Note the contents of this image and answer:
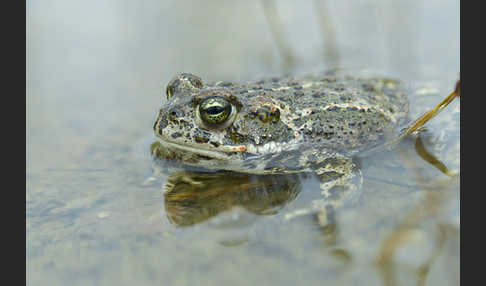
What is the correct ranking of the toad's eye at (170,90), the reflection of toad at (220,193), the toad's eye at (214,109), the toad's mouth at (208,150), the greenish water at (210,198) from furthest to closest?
the toad's eye at (170,90) < the toad's mouth at (208,150) < the toad's eye at (214,109) < the reflection of toad at (220,193) < the greenish water at (210,198)

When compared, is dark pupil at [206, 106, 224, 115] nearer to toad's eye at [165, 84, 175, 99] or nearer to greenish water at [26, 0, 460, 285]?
toad's eye at [165, 84, 175, 99]

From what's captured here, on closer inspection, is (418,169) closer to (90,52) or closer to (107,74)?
(107,74)

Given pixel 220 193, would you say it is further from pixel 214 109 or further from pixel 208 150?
pixel 214 109

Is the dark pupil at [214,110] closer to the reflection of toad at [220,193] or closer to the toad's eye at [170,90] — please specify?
the toad's eye at [170,90]

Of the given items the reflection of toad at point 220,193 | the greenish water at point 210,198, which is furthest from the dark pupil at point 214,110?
the greenish water at point 210,198

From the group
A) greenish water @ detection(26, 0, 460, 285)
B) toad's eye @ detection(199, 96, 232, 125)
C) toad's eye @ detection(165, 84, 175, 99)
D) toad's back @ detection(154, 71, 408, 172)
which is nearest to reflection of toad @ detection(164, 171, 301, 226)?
greenish water @ detection(26, 0, 460, 285)

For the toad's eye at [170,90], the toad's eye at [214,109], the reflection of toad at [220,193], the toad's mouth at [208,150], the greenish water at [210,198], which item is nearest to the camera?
the greenish water at [210,198]

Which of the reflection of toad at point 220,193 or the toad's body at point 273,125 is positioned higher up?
the toad's body at point 273,125
